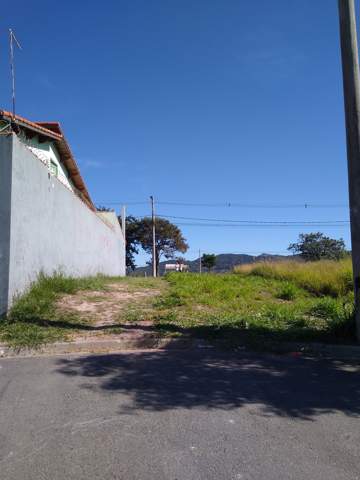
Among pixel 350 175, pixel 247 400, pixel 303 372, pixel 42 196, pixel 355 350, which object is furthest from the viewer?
pixel 42 196

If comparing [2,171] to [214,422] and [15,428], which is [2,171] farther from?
[214,422]

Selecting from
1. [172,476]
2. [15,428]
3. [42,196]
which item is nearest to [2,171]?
[42,196]

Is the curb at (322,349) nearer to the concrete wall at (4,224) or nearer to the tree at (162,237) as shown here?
the concrete wall at (4,224)

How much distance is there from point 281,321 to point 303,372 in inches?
111

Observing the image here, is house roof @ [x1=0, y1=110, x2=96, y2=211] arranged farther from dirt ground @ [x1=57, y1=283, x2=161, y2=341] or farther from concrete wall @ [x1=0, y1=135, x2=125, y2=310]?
dirt ground @ [x1=57, y1=283, x2=161, y2=341]

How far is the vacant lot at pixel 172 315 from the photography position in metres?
6.42

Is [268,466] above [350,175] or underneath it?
underneath

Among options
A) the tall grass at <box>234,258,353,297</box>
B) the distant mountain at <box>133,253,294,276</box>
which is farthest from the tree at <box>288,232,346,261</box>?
the tall grass at <box>234,258,353,297</box>

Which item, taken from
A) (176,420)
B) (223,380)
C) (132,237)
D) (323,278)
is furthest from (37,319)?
(132,237)

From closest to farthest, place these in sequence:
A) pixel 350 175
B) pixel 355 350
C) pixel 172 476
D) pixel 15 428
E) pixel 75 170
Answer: pixel 172 476, pixel 15 428, pixel 355 350, pixel 350 175, pixel 75 170

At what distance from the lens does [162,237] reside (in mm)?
52000

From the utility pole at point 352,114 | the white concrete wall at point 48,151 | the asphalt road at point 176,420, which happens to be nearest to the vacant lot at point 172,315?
the asphalt road at point 176,420

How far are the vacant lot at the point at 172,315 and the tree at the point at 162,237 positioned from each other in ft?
128

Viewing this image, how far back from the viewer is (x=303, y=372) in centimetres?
504
